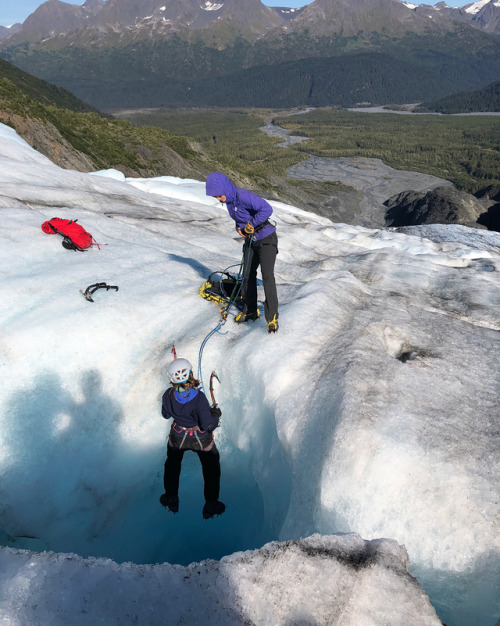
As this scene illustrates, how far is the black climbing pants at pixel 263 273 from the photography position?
691 cm

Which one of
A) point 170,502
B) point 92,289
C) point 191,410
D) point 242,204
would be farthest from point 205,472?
point 242,204

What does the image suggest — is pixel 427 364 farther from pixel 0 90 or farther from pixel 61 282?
pixel 0 90

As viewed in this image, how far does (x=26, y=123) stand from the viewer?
91.3 ft

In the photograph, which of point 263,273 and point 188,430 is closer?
point 188,430

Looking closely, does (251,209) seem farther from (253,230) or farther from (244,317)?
(244,317)

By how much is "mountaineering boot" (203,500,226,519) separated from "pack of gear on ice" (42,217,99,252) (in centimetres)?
641

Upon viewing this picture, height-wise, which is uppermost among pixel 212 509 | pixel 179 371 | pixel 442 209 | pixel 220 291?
pixel 179 371

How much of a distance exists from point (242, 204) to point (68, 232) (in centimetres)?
447

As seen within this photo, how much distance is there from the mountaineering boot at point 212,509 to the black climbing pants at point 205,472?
57 mm

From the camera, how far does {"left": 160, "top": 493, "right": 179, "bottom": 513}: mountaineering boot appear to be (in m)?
5.62

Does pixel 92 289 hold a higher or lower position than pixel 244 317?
higher

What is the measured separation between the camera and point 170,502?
18.4ft

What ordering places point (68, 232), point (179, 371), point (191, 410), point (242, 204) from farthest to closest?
1. point (68, 232)
2. point (242, 204)
3. point (191, 410)
4. point (179, 371)

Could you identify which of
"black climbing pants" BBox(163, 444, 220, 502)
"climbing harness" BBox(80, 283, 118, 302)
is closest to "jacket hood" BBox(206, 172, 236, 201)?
"climbing harness" BBox(80, 283, 118, 302)
